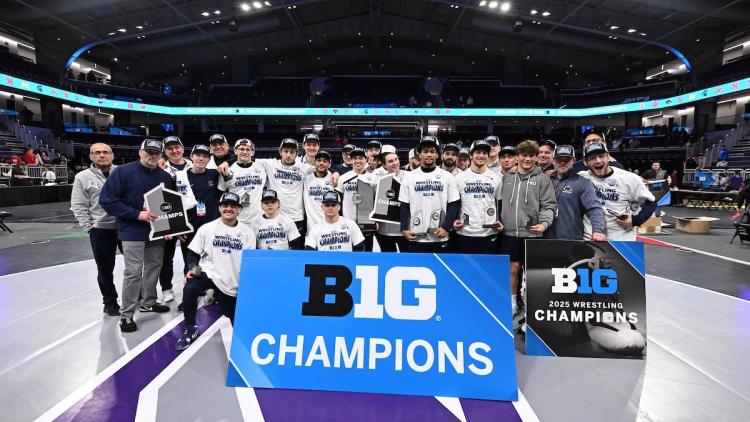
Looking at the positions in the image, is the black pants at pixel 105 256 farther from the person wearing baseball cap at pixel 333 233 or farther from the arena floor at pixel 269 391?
the person wearing baseball cap at pixel 333 233

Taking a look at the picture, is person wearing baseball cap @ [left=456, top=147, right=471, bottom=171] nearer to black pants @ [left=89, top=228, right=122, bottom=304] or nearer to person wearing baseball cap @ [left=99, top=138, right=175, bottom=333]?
person wearing baseball cap @ [left=99, top=138, right=175, bottom=333]

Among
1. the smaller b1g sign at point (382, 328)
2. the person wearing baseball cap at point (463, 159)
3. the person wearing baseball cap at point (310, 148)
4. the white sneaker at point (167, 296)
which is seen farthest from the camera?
the person wearing baseball cap at point (463, 159)

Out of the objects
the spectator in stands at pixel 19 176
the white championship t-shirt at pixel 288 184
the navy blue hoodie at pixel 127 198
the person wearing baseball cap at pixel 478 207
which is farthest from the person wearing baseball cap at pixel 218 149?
the spectator in stands at pixel 19 176

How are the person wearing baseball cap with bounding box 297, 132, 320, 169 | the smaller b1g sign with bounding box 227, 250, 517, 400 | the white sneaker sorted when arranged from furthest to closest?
1. the person wearing baseball cap with bounding box 297, 132, 320, 169
2. the white sneaker
3. the smaller b1g sign with bounding box 227, 250, 517, 400

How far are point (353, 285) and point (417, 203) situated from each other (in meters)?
1.43

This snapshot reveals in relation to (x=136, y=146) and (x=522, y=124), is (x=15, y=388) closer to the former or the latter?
(x=136, y=146)

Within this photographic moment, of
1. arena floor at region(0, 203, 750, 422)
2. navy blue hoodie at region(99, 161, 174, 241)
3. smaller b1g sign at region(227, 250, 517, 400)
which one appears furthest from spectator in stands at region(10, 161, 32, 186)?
smaller b1g sign at region(227, 250, 517, 400)

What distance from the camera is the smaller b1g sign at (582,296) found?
301 centimetres

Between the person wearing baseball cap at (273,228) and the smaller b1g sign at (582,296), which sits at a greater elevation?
the person wearing baseball cap at (273,228)

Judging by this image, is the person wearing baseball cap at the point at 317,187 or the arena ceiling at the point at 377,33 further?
the arena ceiling at the point at 377,33

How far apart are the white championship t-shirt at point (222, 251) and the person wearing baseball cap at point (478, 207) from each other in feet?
6.97

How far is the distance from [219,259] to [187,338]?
2.42ft

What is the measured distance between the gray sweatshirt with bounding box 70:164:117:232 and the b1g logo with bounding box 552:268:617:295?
4594 millimetres

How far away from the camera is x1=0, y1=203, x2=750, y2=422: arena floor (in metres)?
2.23
